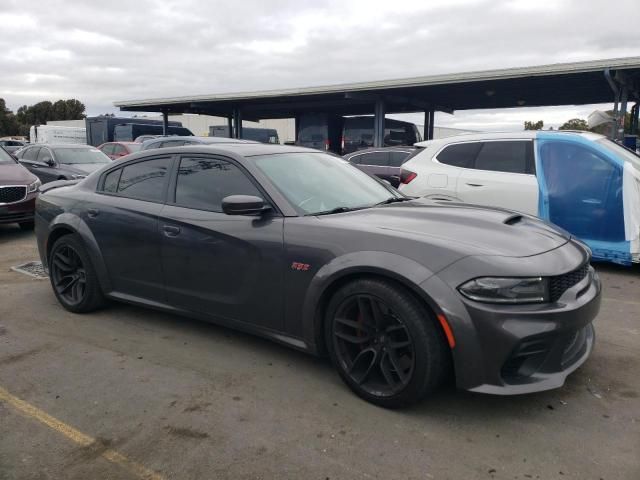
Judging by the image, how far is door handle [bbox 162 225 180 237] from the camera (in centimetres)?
371

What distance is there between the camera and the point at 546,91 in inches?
723

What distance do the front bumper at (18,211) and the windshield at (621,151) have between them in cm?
825

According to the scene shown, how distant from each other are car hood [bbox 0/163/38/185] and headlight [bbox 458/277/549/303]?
808 centimetres

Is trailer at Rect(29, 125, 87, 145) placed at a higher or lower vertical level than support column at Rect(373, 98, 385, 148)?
higher

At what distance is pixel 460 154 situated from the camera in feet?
22.0

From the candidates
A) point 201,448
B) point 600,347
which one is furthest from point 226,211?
point 600,347

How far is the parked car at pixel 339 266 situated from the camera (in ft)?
8.41

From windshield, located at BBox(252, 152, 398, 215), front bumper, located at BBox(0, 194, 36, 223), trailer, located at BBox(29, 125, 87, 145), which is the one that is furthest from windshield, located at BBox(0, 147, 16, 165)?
trailer, located at BBox(29, 125, 87, 145)

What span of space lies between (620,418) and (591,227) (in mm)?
3557

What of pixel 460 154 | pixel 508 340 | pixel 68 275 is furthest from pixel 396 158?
pixel 508 340

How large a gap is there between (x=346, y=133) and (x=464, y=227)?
1598cm

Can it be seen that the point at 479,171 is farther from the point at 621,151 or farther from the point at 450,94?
the point at 450,94

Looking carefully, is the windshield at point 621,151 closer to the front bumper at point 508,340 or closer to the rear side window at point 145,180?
the front bumper at point 508,340

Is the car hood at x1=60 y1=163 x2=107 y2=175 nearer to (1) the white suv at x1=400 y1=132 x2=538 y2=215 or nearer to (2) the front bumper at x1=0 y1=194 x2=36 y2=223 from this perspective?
(2) the front bumper at x1=0 y1=194 x2=36 y2=223
